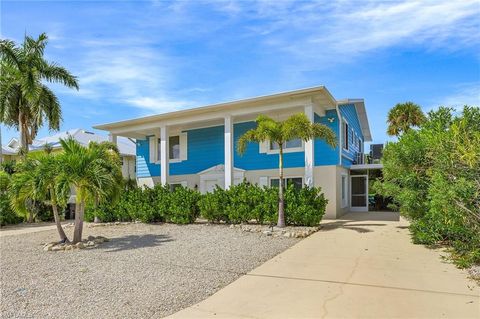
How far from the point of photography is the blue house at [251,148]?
47.9 feet

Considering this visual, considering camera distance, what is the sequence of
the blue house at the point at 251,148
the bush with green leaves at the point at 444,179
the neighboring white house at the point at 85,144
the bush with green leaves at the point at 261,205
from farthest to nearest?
the neighboring white house at the point at 85,144 < the blue house at the point at 251,148 < the bush with green leaves at the point at 261,205 < the bush with green leaves at the point at 444,179

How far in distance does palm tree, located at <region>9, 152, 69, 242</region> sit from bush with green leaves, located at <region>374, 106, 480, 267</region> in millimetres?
8385

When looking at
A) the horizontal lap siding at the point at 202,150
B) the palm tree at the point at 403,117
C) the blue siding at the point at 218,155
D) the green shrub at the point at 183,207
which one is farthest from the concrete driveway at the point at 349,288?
the palm tree at the point at 403,117

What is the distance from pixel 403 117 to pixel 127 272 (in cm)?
1930

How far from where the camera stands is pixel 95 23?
881cm

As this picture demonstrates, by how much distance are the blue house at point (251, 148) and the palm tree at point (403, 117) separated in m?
1.68

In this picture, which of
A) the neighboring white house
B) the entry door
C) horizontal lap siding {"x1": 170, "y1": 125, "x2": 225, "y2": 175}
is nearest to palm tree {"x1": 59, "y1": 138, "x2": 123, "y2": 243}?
horizontal lap siding {"x1": 170, "y1": 125, "x2": 225, "y2": 175}

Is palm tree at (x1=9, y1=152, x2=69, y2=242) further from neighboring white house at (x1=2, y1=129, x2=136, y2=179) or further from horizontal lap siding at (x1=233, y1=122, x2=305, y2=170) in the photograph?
neighboring white house at (x1=2, y1=129, x2=136, y2=179)

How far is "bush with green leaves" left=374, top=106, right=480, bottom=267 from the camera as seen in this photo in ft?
18.0

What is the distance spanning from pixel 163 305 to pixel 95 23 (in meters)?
7.45

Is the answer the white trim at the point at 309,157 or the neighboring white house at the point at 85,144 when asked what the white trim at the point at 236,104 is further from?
the neighboring white house at the point at 85,144

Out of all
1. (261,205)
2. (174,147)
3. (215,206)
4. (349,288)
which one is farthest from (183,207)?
(349,288)

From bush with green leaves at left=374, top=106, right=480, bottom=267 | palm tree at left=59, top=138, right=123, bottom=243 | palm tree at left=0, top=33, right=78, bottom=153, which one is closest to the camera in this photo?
bush with green leaves at left=374, top=106, right=480, bottom=267

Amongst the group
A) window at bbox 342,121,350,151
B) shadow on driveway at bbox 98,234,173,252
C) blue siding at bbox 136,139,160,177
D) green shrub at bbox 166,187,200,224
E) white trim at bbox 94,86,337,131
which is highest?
white trim at bbox 94,86,337,131
